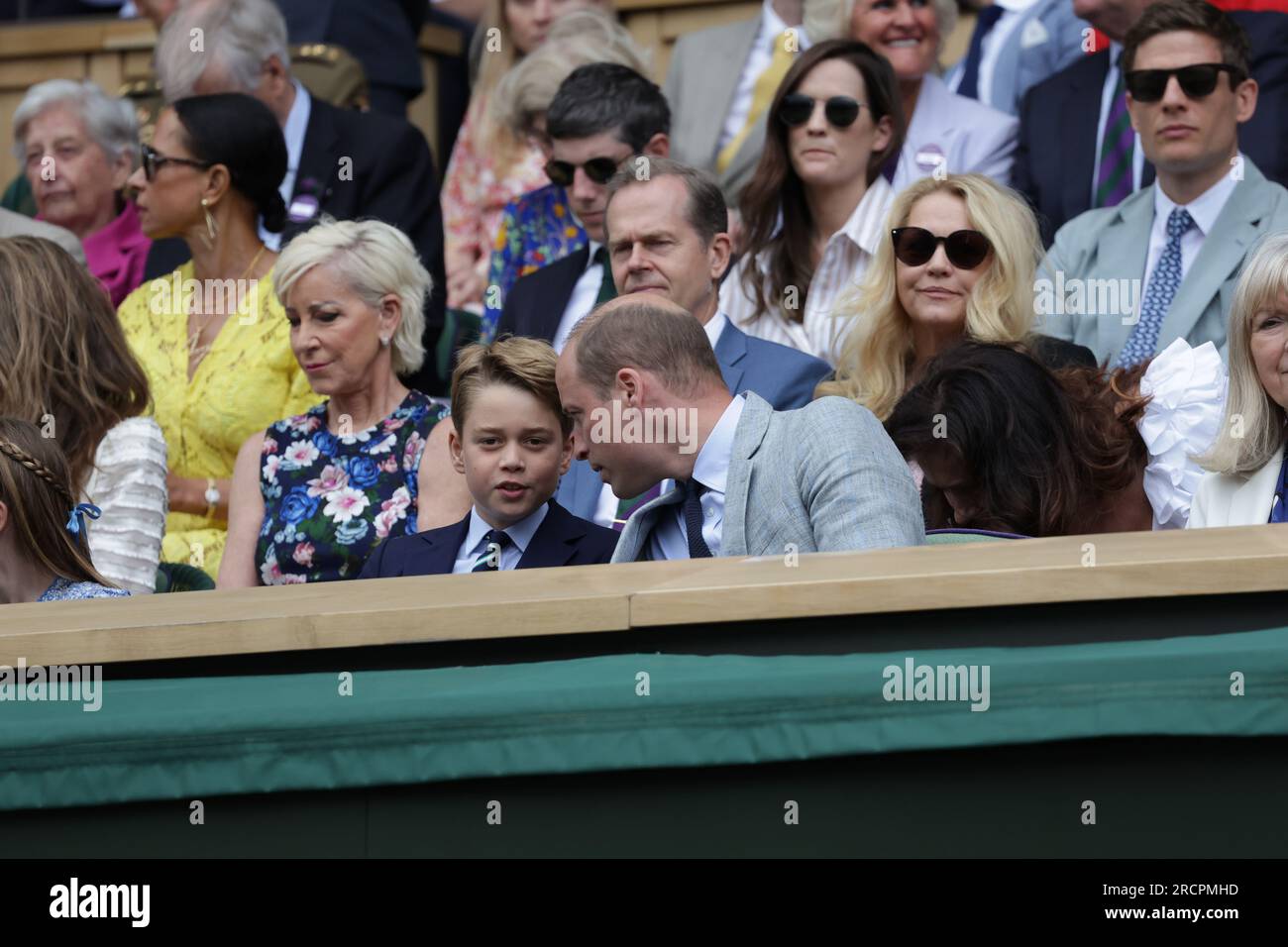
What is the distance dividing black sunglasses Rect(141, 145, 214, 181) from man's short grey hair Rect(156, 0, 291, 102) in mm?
654

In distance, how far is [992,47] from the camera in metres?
6.79

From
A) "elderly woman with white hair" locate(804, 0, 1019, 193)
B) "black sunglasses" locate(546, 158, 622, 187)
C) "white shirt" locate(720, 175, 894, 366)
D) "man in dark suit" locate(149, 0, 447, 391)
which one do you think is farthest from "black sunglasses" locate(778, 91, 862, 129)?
"man in dark suit" locate(149, 0, 447, 391)

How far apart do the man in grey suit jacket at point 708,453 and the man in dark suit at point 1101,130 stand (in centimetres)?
220

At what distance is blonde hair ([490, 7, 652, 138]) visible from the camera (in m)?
6.53

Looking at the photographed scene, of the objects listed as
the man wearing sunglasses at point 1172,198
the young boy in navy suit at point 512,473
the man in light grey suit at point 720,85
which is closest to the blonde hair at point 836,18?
the man in light grey suit at point 720,85

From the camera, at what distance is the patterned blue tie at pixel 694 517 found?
384 centimetres

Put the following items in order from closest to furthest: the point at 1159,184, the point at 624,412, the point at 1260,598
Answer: the point at 1260,598 < the point at 624,412 < the point at 1159,184

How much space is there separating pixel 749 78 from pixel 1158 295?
2.09 meters

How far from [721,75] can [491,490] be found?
2926 mm

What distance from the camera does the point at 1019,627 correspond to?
109 inches

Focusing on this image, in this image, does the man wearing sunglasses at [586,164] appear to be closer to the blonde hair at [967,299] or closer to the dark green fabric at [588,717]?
the blonde hair at [967,299]

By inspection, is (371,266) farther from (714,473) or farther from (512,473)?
(714,473)
